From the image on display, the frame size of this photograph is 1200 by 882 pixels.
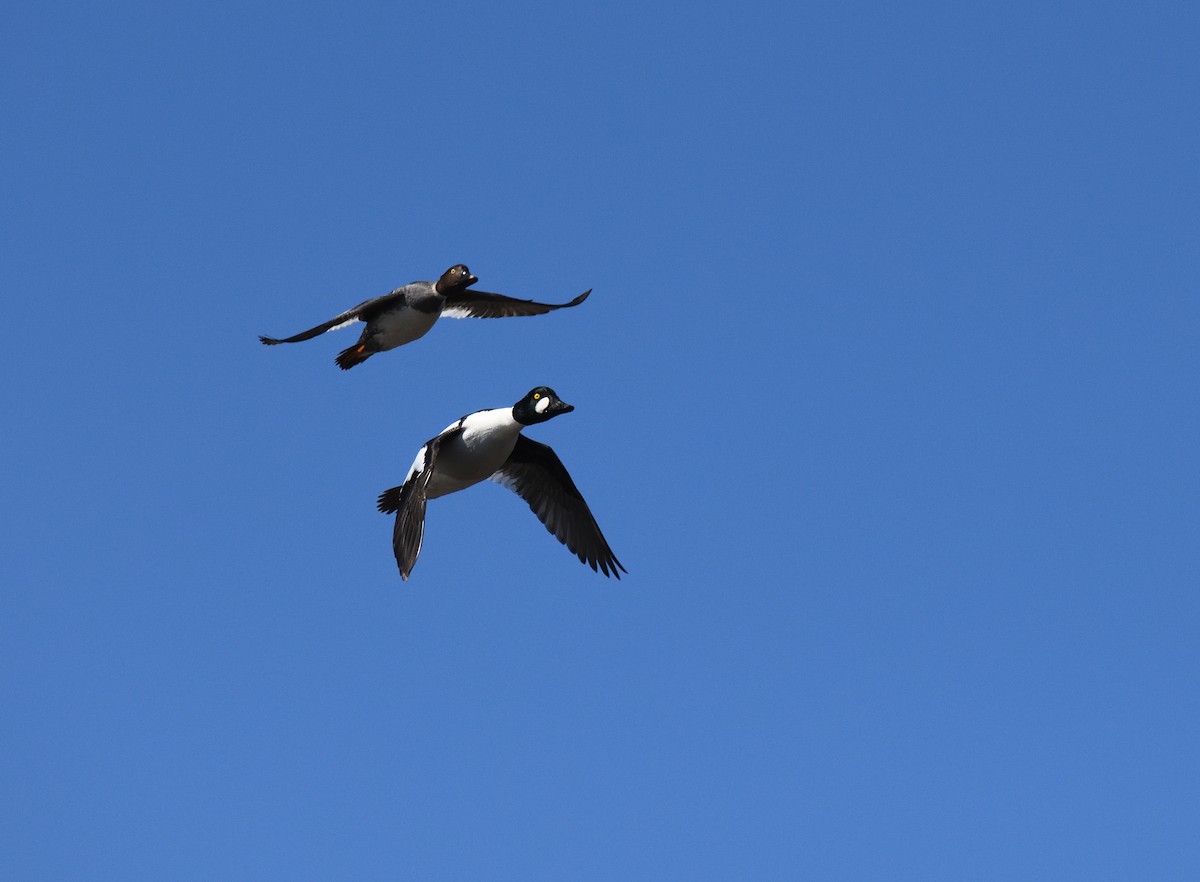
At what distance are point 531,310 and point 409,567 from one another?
890 cm

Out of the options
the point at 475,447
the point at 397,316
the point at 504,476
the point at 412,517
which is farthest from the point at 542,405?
the point at 397,316

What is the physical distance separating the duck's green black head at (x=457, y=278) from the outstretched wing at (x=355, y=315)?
0.73 m

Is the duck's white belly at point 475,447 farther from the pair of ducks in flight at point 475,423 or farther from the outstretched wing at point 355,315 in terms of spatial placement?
the outstretched wing at point 355,315

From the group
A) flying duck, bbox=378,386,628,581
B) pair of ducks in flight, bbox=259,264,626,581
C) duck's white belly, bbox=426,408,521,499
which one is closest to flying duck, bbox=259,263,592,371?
pair of ducks in flight, bbox=259,264,626,581

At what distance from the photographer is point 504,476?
22625 mm

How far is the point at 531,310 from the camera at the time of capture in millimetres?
24453

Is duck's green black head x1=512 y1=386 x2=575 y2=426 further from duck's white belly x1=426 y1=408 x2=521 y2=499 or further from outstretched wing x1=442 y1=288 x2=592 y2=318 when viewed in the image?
outstretched wing x1=442 y1=288 x2=592 y2=318

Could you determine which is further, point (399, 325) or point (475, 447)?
point (399, 325)

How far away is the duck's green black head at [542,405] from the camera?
61.1ft

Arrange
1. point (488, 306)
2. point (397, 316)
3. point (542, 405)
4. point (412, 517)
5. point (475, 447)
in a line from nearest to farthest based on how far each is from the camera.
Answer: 1. point (412, 517)
2. point (542, 405)
3. point (475, 447)
4. point (397, 316)
5. point (488, 306)

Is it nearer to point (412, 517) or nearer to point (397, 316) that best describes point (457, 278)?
point (397, 316)

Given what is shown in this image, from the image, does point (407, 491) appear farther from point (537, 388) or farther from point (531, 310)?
point (531, 310)

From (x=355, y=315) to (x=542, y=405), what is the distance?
558 centimetres

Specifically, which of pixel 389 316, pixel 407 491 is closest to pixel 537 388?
pixel 407 491
